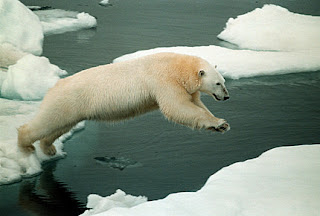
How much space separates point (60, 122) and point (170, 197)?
115 centimetres

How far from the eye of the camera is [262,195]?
3.02 m

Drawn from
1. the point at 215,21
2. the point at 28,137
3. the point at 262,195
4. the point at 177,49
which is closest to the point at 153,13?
the point at 215,21

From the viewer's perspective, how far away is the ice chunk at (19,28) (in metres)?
6.22

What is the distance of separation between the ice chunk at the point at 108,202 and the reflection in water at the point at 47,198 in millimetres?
202

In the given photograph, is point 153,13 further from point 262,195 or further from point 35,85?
point 262,195

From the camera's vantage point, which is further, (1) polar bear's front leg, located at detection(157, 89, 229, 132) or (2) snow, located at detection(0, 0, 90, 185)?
(2) snow, located at detection(0, 0, 90, 185)

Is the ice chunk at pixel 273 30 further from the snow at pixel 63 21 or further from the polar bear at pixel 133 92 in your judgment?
the polar bear at pixel 133 92

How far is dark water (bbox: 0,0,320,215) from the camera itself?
12.3 feet

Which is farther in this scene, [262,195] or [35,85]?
[35,85]

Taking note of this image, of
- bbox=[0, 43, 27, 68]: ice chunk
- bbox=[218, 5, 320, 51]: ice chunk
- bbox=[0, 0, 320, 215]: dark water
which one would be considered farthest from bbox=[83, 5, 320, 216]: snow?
bbox=[0, 43, 27, 68]: ice chunk

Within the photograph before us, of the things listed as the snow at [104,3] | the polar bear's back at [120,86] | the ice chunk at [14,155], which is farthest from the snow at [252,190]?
the snow at [104,3]

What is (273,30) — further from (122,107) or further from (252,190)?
(252,190)

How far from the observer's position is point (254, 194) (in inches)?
118

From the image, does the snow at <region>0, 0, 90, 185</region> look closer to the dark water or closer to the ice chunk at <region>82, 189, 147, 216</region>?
the dark water
